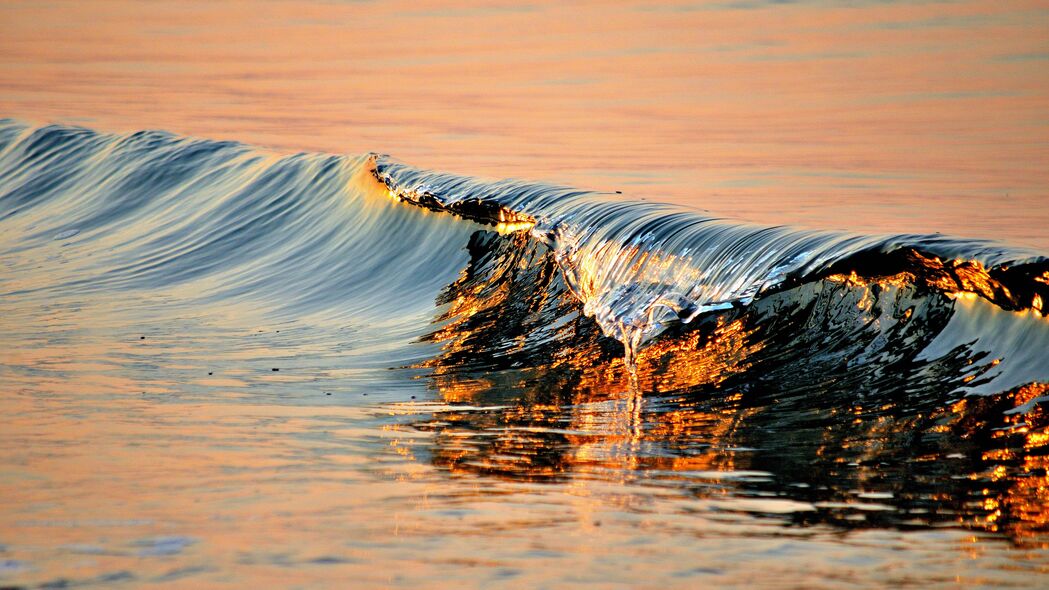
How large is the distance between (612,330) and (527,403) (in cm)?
143

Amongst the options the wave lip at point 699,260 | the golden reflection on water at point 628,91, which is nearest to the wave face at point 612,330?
the wave lip at point 699,260

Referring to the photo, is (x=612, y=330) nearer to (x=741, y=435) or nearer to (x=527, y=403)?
(x=527, y=403)

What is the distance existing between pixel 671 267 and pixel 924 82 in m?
7.82

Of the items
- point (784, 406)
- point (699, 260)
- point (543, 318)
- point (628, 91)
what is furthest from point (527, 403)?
point (628, 91)

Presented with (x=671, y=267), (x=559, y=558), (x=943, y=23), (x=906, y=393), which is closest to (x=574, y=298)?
(x=671, y=267)

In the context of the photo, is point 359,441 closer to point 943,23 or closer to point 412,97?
point 412,97

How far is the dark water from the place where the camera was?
3189 mm

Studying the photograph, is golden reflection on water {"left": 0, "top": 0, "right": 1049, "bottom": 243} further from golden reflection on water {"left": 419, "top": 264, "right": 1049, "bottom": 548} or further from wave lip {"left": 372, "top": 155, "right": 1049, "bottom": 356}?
golden reflection on water {"left": 419, "top": 264, "right": 1049, "bottom": 548}

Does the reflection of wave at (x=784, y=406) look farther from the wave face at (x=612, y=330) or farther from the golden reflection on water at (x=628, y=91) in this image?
the golden reflection on water at (x=628, y=91)

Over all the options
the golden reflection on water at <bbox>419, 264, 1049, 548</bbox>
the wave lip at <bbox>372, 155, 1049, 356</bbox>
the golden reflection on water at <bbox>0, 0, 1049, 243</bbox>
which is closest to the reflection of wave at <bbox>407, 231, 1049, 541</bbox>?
the golden reflection on water at <bbox>419, 264, 1049, 548</bbox>

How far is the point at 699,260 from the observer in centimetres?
697

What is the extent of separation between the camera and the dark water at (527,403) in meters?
3.19

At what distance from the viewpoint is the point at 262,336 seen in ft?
25.0

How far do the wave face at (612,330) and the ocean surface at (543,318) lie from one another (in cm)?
3
